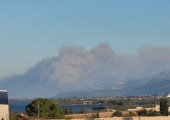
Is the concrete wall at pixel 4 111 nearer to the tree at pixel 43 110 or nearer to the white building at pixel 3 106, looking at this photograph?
the white building at pixel 3 106

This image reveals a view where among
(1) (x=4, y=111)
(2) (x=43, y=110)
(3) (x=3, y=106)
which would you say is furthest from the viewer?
(2) (x=43, y=110)

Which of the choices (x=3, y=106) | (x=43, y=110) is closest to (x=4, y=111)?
(x=3, y=106)

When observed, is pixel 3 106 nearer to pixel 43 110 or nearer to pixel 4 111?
pixel 4 111

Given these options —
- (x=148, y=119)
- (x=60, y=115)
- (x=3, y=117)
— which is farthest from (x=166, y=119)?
(x=3, y=117)

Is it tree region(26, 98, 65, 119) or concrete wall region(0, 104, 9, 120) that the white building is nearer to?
concrete wall region(0, 104, 9, 120)

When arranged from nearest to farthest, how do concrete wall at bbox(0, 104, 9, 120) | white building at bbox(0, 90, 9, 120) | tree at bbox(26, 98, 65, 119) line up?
1. white building at bbox(0, 90, 9, 120)
2. concrete wall at bbox(0, 104, 9, 120)
3. tree at bbox(26, 98, 65, 119)

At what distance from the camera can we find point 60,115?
68062 millimetres

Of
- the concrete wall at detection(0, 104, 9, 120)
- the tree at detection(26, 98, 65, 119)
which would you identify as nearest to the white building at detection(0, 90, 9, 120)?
the concrete wall at detection(0, 104, 9, 120)

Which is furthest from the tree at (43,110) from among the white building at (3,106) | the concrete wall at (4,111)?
the white building at (3,106)

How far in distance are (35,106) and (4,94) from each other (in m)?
21.1

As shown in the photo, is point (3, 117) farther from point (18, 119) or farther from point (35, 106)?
point (35, 106)

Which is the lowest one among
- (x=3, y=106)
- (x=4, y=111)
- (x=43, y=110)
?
(x=4, y=111)

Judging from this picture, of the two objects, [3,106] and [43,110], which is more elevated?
[43,110]

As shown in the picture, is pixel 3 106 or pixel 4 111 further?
pixel 4 111
